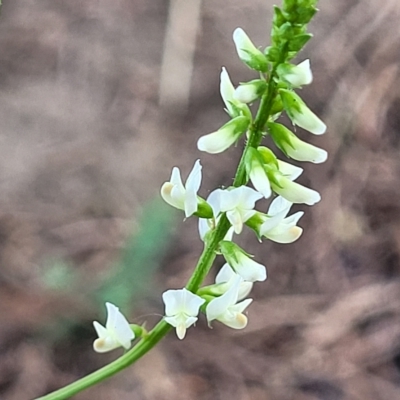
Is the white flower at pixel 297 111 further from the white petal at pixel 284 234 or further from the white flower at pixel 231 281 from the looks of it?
the white flower at pixel 231 281

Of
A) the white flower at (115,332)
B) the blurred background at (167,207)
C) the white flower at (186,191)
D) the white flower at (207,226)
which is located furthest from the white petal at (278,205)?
the blurred background at (167,207)

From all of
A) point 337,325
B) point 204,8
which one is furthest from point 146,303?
point 204,8

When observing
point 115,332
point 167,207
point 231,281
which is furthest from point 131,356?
point 167,207

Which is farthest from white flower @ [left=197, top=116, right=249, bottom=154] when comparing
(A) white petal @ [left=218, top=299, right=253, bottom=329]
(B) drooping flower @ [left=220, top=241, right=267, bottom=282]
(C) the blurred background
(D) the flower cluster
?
(C) the blurred background

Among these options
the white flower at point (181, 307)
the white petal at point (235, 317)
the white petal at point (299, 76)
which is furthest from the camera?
the white petal at point (235, 317)

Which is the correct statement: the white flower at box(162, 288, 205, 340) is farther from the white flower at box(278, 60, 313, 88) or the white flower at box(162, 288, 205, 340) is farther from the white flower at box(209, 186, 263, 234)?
the white flower at box(278, 60, 313, 88)

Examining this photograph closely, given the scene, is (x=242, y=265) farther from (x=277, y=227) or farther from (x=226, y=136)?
(x=226, y=136)

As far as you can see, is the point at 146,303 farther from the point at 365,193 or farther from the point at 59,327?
the point at 365,193
